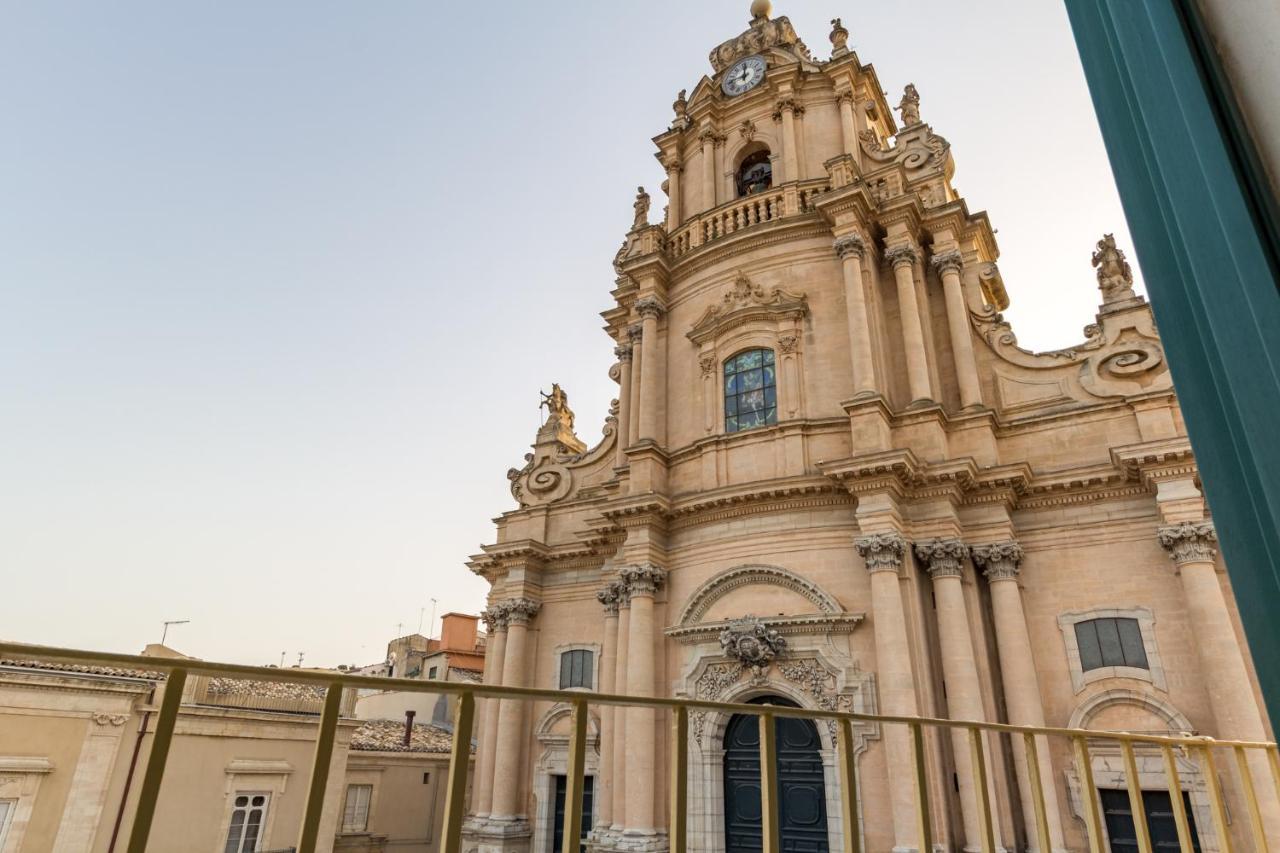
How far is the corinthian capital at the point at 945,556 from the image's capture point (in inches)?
488

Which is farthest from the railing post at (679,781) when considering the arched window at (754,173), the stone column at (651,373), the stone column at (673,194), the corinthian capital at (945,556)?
the arched window at (754,173)

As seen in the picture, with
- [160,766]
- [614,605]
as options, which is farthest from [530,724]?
[160,766]

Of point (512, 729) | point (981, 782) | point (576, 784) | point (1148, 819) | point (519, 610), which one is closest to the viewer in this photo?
point (576, 784)

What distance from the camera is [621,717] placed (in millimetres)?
14070

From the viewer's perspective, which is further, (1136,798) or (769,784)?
(1136,798)

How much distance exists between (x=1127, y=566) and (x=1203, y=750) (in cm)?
899

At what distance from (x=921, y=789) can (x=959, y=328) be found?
12850mm

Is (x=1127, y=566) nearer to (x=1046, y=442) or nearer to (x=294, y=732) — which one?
(x=1046, y=442)

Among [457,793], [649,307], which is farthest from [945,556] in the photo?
[457,793]

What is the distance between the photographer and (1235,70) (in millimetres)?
1283

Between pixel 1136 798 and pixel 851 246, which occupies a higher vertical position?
pixel 851 246

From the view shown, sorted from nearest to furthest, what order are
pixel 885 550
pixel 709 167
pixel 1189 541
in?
1. pixel 1189 541
2. pixel 885 550
3. pixel 709 167

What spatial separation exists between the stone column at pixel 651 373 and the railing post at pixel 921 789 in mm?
12489

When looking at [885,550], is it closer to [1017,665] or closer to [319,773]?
[1017,665]
